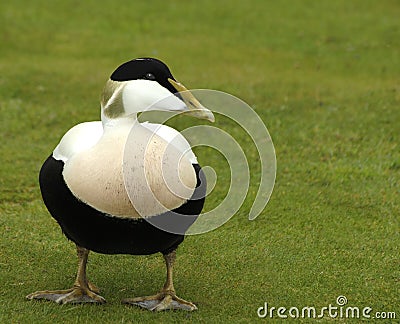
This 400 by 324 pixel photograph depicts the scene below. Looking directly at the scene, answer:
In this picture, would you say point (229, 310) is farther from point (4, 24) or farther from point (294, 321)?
point (4, 24)

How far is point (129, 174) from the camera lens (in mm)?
3926

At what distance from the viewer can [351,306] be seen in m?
4.69

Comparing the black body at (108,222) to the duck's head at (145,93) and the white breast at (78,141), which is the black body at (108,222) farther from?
the duck's head at (145,93)

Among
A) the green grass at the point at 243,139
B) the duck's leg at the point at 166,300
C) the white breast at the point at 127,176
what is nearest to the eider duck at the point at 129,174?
the white breast at the point at 127,176

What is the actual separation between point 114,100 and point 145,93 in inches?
6.6

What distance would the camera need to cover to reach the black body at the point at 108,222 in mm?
4035

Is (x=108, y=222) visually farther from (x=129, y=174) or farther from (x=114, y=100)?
(x=114, y=100)

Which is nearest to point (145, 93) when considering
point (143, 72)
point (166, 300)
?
point (143, 72)

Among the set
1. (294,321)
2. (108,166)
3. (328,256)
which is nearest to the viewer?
(108,166)

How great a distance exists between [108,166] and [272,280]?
159 cm

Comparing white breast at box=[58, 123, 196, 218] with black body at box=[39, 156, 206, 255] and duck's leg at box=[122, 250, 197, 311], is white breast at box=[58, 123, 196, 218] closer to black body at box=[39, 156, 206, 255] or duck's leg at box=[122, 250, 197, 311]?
black body at box=[39, 156, 206, 255]

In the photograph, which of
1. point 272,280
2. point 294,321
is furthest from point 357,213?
point 294,321

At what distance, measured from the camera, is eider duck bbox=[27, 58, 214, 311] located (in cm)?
394

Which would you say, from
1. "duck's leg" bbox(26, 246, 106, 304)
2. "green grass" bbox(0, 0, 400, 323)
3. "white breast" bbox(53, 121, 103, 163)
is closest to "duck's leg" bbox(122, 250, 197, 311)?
"green grass" bbox(0, 0, 400, 323)
